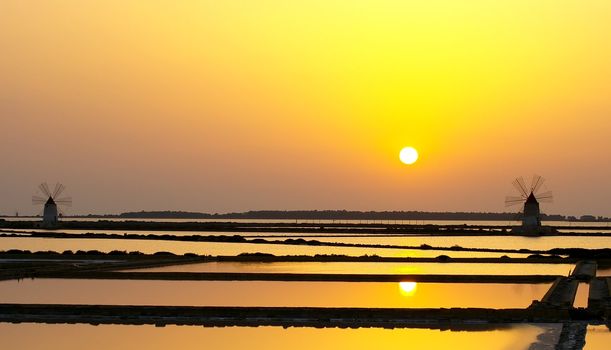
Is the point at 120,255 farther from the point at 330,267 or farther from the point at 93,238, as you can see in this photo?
the point at 93,238

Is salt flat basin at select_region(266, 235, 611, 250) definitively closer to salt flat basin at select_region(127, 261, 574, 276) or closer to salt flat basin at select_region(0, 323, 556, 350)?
salt flat basin at select_region(127, 261, 574, 276)

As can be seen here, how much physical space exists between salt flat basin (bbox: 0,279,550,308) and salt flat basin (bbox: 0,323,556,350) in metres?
3.60

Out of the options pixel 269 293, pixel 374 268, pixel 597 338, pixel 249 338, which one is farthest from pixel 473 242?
pixel 249 338

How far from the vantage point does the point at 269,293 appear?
874 inches

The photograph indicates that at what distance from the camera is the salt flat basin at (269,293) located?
1998 cm

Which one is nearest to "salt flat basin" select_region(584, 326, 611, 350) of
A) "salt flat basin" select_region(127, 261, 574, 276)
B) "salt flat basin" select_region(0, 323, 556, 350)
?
"salt flat basin" select_region(0, 323, 556, 350)

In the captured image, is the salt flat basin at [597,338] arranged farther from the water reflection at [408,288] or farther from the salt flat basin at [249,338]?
the water reflection at [408,288]

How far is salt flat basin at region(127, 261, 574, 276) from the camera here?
29984 mm

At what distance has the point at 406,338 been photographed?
1509 cm

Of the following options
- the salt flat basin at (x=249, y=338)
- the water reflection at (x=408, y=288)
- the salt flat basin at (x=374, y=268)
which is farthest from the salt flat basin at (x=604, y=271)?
the salt flat basin at (x=249, y=338)

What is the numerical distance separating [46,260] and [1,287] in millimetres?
11318

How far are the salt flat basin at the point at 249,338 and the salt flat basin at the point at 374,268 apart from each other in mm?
13526

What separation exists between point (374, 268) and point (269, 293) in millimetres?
9788

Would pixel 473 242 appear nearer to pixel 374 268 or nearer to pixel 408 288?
pixel 374 268
